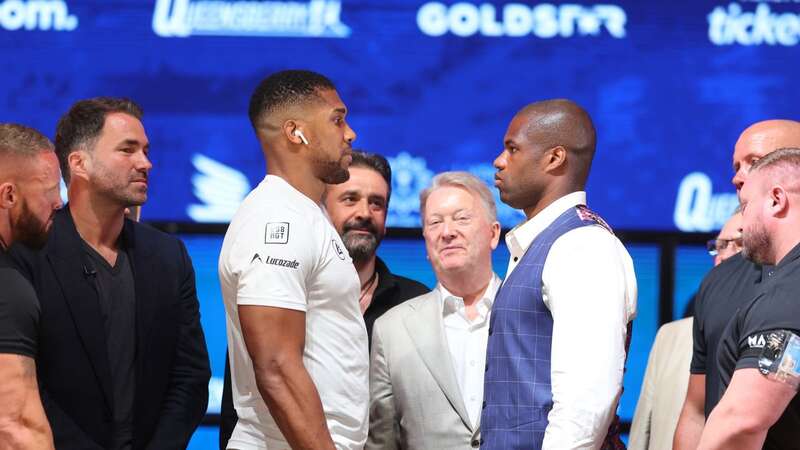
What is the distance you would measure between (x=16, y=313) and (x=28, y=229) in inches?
10.0

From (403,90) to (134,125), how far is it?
1.54 m

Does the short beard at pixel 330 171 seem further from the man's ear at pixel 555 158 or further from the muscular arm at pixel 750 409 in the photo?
the muscular arm at pixel 750 409

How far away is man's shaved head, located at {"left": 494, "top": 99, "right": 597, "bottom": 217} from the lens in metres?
3.21

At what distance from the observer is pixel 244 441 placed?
3.09 metres

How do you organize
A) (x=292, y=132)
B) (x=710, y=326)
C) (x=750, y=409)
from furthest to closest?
1. (x=710, y=326)
2. (x=292, y=132)
3. (x=750, y=409)

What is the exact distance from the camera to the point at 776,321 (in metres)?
2.75

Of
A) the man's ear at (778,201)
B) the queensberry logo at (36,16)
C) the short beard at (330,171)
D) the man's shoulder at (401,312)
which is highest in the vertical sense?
the queensberry logo at (36,16)

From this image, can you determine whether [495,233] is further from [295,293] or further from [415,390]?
[295,293]

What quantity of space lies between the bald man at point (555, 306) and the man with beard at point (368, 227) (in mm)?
951

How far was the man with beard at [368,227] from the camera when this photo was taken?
4180 mm

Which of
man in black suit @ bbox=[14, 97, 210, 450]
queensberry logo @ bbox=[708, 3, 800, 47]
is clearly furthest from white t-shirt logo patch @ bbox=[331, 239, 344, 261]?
queensberry logo @ bbox=[708, 3, 800, 47]

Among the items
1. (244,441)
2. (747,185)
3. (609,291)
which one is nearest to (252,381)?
(244,441)

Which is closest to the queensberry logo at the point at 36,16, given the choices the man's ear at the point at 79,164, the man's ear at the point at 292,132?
the man's ear at the point at 79,164

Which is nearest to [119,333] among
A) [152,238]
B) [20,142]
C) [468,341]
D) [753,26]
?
[152,238]
